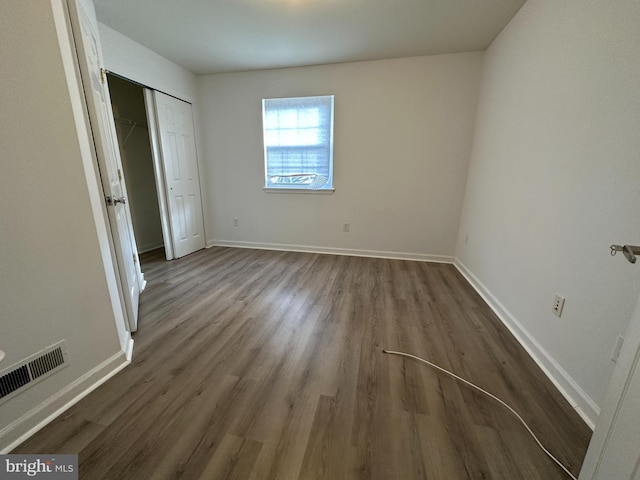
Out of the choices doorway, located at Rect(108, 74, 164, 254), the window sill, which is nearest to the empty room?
the window sill

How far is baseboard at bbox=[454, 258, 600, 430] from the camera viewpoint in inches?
45.8

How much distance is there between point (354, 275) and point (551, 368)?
1756 millimetres

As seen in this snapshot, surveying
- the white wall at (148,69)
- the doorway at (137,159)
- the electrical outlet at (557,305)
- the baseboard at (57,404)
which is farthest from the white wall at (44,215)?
the doorway at (137,159)

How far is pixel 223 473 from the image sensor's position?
0.94 m

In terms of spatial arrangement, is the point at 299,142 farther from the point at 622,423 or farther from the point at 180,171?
the point at 622,423

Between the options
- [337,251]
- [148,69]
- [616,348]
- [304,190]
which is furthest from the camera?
[337,251]

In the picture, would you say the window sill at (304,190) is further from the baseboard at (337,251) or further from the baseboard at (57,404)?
the baseboard at (57,404)

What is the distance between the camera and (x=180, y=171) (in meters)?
3.36

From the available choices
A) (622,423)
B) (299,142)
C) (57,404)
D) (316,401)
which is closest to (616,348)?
(622,423)

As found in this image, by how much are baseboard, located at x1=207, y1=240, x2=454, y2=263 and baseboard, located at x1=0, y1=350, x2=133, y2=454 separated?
8.21 feet

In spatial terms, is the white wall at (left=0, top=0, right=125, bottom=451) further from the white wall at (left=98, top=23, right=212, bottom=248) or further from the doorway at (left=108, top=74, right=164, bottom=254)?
the doorway at (left=108, top=74, right=164, bottom=254)

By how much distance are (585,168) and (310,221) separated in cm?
283

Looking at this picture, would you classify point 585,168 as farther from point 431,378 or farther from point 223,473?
point 223,473

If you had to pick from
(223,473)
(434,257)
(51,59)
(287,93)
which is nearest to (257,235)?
(287,93)
